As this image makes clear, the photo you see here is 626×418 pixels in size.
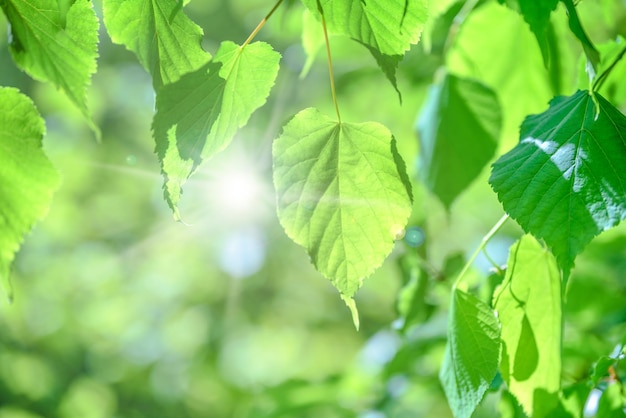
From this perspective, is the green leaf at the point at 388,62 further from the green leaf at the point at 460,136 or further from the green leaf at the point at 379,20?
the green leaf at the point at 460,136

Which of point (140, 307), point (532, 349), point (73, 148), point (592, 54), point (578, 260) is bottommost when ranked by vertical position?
point (140, 307)

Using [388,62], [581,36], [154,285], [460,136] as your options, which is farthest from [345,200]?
[154,285]

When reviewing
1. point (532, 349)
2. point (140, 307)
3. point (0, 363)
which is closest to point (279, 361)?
point (140, 307)

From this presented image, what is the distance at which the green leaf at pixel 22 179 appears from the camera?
645 mm

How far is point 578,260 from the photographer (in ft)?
4.69

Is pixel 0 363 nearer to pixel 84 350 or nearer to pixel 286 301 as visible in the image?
pixel 84 350

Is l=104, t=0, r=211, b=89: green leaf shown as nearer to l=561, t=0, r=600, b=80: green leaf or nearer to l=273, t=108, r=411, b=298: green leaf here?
l=273, t=108, r=411, b=298: green leaf

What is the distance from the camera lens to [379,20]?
1.77 ft

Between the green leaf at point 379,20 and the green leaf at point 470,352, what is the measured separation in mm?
248

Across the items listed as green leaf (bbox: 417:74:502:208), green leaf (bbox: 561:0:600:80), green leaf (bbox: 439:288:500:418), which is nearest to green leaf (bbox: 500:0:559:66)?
green leaf (bbox: 561:0:600:80)

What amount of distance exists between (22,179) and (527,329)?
512mm

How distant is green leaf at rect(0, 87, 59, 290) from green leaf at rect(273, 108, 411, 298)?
0.25 m

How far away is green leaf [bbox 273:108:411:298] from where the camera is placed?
1.82 feet

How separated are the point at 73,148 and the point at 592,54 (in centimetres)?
420
